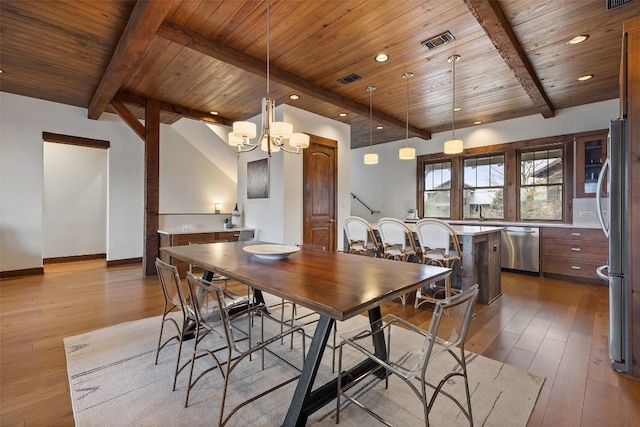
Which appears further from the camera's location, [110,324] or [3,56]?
[3,56]

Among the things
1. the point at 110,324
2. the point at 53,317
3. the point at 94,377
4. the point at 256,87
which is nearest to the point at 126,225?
the point at 53,317

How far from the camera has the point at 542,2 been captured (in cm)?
A: 242

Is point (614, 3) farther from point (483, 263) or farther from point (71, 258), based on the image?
point (71, 258)

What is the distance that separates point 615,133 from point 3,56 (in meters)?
5.94

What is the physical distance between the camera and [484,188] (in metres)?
6.01

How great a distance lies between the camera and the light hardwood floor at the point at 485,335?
1681mm

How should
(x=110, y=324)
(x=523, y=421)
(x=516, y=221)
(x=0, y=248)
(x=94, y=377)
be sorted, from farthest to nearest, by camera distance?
(x=516, y=221), (x=0, y=248), (x=110, y=324), (x=94, y=377), (x=523, y=421)

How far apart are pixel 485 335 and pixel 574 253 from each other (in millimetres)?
3096

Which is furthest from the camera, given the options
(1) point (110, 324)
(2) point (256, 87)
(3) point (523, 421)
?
(2) point (256, 87)

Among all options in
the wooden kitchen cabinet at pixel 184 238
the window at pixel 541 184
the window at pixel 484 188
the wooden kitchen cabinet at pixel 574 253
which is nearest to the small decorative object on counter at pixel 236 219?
the wooden kitchen cabinet at pixel 184 238

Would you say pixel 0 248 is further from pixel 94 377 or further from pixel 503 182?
pixel 503 182

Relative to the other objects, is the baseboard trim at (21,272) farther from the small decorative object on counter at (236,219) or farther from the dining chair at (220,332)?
the dining chair at (220,332)

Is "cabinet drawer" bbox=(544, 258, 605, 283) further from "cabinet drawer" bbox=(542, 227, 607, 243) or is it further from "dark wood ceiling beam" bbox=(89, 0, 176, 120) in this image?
"dark wood ceiling beam" bbox=(89, 0, 176, 120)

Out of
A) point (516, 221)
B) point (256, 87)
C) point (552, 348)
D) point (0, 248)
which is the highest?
point (256, 87)
